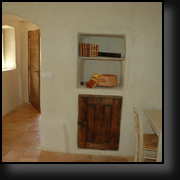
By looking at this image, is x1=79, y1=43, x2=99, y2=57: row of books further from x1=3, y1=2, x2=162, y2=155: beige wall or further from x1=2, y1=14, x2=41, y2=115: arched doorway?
x1=2, y1=14, x2=41, y2=115: arched doorway

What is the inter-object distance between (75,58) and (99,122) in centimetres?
80

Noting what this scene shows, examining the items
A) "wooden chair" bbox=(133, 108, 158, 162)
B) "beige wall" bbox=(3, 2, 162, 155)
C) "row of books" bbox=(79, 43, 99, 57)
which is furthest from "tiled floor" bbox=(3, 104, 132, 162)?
"row of books" bbox=(79, 43, 99, 57)

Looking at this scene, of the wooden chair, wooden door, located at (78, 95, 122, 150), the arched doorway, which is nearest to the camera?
the wooden chair

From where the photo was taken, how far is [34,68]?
470 centimetres

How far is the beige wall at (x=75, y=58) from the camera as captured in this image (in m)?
2.54

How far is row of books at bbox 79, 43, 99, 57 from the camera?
2.78 m

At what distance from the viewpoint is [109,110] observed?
2.65 metres

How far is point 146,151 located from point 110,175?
0.99m

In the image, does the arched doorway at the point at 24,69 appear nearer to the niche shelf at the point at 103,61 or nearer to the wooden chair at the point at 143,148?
the niche shelf at the point at 103,61

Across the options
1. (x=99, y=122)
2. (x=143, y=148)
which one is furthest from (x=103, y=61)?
(x=143, y=148)

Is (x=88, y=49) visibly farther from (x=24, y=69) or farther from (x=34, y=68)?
(x=24, y=69)

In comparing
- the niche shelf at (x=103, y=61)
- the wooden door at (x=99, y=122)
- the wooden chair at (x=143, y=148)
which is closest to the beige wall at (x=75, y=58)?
the wooden door at (x=99, y=122)

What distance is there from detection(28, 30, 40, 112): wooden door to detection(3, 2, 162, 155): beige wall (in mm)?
1852

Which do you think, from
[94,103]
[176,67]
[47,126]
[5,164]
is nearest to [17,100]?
[47,126]
